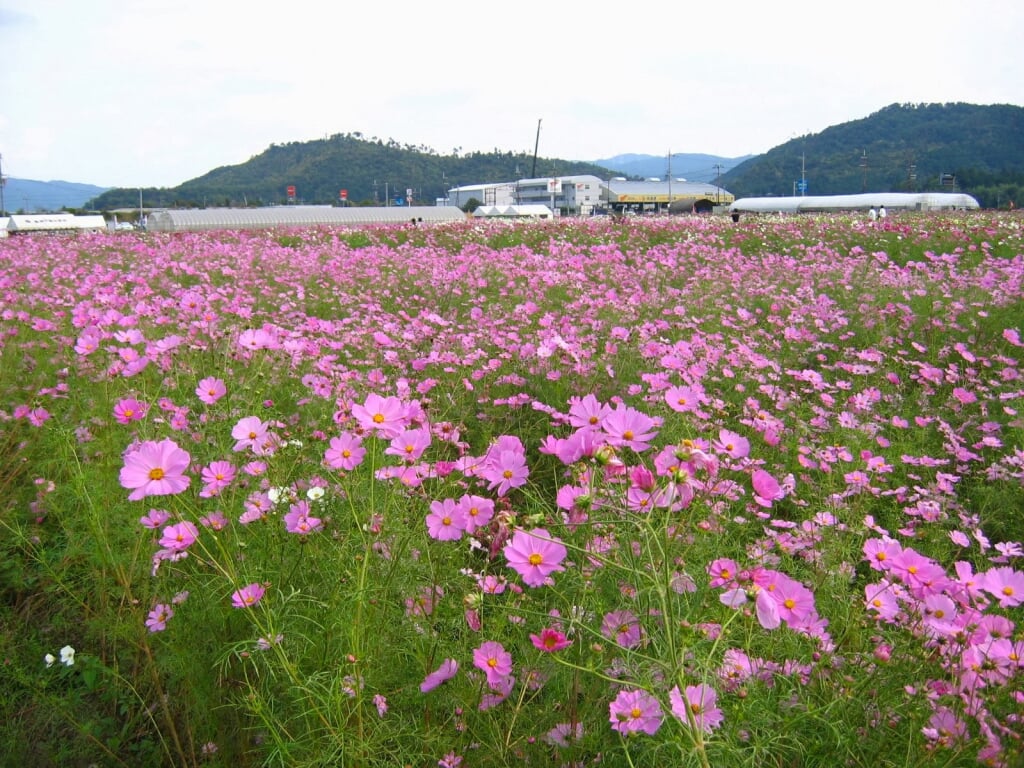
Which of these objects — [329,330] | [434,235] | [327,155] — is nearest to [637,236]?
[434,235]

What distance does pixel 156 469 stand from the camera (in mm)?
1095

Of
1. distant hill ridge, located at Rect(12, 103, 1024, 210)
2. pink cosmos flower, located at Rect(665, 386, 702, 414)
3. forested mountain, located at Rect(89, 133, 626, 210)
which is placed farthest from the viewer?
forested mountain, located at Rect(89, 133, 626, 210)

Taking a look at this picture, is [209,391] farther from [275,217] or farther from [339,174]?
[339,174]

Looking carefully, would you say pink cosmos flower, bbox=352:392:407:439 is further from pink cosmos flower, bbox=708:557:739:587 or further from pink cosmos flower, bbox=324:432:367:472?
pink cosmos flower, bbox=708:557:739:587

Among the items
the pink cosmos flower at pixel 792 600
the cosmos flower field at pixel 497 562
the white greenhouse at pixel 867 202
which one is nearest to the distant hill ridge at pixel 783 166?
the white greenhouse at pixel 867 202

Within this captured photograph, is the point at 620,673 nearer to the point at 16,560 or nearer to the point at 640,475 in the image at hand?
the point at 640,475

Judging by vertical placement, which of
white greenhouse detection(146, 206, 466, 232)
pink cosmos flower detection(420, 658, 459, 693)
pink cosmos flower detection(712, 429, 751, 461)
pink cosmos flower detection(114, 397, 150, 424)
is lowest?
pink cosmos flower detection(420, 658, 459, 693)

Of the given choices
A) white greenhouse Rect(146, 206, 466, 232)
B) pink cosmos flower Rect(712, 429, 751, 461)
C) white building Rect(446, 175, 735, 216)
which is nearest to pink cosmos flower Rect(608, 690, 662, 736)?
pink cosmos flower Rect(712, 429, 751, 461)

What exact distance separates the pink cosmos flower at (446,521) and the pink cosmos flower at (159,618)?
28.4 inches

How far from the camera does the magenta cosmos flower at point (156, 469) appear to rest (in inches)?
41.8

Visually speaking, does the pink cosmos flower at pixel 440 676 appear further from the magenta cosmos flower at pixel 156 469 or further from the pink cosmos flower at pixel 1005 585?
the pink cosmos flower at pixel 1005 585

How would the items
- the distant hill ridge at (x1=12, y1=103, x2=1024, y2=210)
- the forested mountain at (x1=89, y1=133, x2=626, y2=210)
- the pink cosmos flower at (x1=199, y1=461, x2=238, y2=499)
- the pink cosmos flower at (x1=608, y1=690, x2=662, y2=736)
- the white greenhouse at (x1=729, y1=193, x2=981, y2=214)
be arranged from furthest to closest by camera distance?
the forested mountain at (x1=89, y1=133, x2=626, y2=210), the distant hill ridge at (x1=12, y1=103, x2=1024, y2=210), the white greenhouse at (x1=729, y1=193, x2=981, y2=214), the pink cosmos flower at (x1=199, y1=461, x2=238, y2=499), the pink cosmos flower at (x1=608, y1=690, x2=662, y2=736)

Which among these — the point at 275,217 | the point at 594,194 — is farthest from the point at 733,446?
the point at 594,194

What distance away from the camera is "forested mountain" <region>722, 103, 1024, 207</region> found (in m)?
67.2
